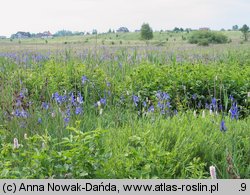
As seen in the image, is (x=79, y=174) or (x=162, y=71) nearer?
(x=79, y=174)

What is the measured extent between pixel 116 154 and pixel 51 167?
65 cm

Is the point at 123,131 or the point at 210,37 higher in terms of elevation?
the point at 210,37

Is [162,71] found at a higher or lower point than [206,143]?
higher

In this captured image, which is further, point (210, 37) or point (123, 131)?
point (210, 37)

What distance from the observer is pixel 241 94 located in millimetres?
6113

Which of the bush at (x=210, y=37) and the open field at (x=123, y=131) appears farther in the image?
the bush at (x=210, y=37)

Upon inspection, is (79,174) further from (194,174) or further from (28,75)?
(28,75)

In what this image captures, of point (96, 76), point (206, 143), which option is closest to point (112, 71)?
point (96, 76)

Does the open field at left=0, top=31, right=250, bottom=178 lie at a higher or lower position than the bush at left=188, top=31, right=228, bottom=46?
lower

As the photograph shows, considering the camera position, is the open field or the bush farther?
the bush

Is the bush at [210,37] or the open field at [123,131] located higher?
the bush at [210,37]
